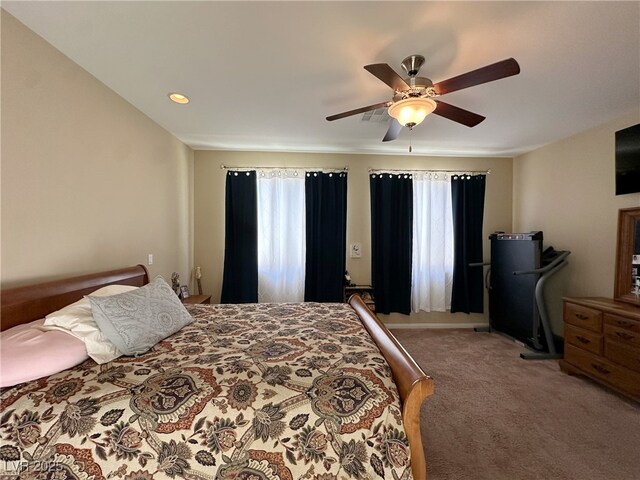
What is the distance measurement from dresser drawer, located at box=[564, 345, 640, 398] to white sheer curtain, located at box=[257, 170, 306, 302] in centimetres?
308

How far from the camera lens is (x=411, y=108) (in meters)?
1.71

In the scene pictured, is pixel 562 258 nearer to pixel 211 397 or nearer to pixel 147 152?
pixel 211 397

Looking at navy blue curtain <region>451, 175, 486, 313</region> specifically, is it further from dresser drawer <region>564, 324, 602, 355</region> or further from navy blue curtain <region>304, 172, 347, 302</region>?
navy blue curtain <region>304, 172, 347, 302</region>

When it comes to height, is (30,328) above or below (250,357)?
above

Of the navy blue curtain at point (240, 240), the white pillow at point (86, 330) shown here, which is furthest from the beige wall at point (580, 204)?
the white pillow at point (86, 330)

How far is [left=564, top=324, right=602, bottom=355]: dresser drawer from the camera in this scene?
2398mm

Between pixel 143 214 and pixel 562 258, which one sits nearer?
pixel 143 214

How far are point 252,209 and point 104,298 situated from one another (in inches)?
94.9

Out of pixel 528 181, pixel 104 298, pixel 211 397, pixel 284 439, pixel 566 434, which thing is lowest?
pixel 566 434

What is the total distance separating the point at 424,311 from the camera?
407 cm

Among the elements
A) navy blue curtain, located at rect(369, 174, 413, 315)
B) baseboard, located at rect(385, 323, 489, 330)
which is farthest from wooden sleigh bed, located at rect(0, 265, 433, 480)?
baseboard, located at rect(385, 323, 489, 330)

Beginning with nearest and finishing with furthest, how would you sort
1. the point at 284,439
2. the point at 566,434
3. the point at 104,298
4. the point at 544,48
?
the point at 284,439 < the point at 104,298 < the point at 544,48 < the point at 566,434

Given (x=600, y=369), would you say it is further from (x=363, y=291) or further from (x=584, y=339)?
(x=363, y=291)

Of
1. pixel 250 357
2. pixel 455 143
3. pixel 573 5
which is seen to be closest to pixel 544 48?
pixel 573 5
